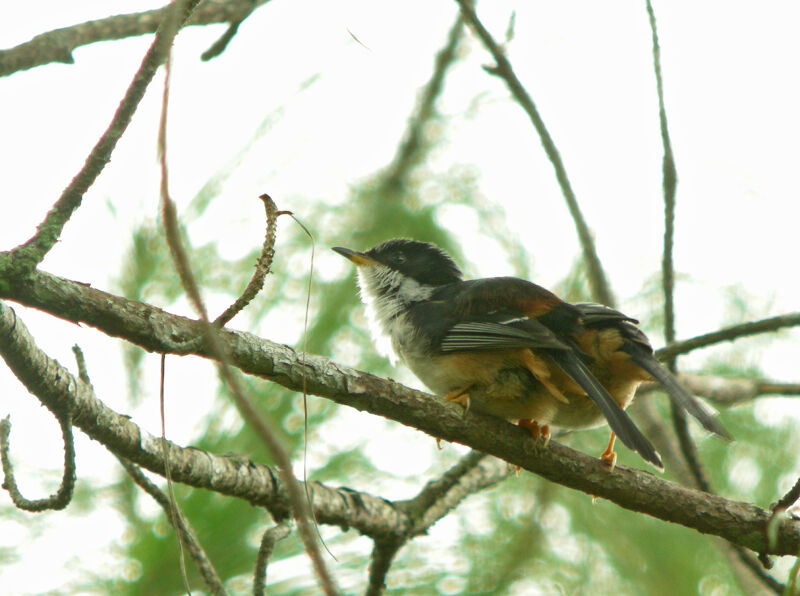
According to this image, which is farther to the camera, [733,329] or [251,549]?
[251,549]

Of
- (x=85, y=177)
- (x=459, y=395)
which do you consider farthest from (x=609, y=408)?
(x=85, y=177)

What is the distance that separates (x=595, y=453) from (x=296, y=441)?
223 cm

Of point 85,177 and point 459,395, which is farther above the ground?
point 459,395

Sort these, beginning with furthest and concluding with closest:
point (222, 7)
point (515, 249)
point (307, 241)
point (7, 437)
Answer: point (515, 249) → point (307, 241) → point (222, 7) → point (7, 437)

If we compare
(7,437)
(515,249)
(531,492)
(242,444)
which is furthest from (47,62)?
(531,492)

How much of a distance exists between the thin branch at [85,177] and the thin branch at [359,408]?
17cm

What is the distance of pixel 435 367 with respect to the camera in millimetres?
4121

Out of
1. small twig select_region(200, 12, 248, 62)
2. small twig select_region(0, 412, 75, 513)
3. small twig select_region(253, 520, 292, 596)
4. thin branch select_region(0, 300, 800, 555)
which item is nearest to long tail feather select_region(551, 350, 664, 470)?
thin branch select_region(0, 300, 800, 555)

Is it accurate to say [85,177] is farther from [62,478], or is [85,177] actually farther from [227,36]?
[227,36]

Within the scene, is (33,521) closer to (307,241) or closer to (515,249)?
(307,241)

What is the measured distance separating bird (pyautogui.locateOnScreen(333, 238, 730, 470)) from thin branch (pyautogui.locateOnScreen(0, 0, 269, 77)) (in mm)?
1792

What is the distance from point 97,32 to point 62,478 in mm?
1974

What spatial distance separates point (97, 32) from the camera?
345 centimetres

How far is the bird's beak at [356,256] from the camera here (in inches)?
195
